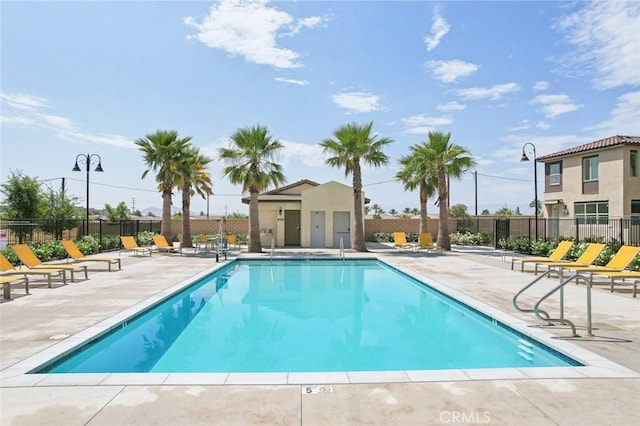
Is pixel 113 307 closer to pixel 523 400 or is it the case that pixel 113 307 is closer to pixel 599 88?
pixel 523 400

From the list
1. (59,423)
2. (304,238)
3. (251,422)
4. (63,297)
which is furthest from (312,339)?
(304,238)

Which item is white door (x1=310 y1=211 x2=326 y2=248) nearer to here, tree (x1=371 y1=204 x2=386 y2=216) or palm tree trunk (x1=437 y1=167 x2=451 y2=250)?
palm tree trunk (x1=437 y1=167 x2=451 y2=250)

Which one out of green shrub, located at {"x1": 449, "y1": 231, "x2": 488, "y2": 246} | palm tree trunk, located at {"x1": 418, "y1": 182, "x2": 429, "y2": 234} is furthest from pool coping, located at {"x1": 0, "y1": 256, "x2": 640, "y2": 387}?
green shrub, located at {"x1": 449, "y1": 231, "x2": 488, "y2": 246}

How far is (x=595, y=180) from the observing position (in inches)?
950

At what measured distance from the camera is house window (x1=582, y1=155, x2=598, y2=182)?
24.3 metres

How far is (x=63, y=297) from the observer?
9016mm

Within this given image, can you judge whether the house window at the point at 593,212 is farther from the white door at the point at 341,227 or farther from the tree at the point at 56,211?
the tree at the point at 56,211

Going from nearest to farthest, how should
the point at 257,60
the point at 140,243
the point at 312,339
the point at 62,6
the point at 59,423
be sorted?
the point at 59,423, the point at 312,339, the point at 62,6, the point at 257,60, the point at 140,243

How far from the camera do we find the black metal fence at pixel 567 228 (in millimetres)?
19438

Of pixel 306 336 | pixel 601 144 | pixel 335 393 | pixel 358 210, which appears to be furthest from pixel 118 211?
pixel 335 393

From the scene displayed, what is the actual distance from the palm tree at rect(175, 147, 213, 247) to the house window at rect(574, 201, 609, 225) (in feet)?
73.4

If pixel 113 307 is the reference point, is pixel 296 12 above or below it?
above

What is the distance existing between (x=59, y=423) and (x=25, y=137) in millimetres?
22382

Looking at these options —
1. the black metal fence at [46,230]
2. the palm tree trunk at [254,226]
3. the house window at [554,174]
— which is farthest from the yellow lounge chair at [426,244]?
the black metal fence at [46,230]
